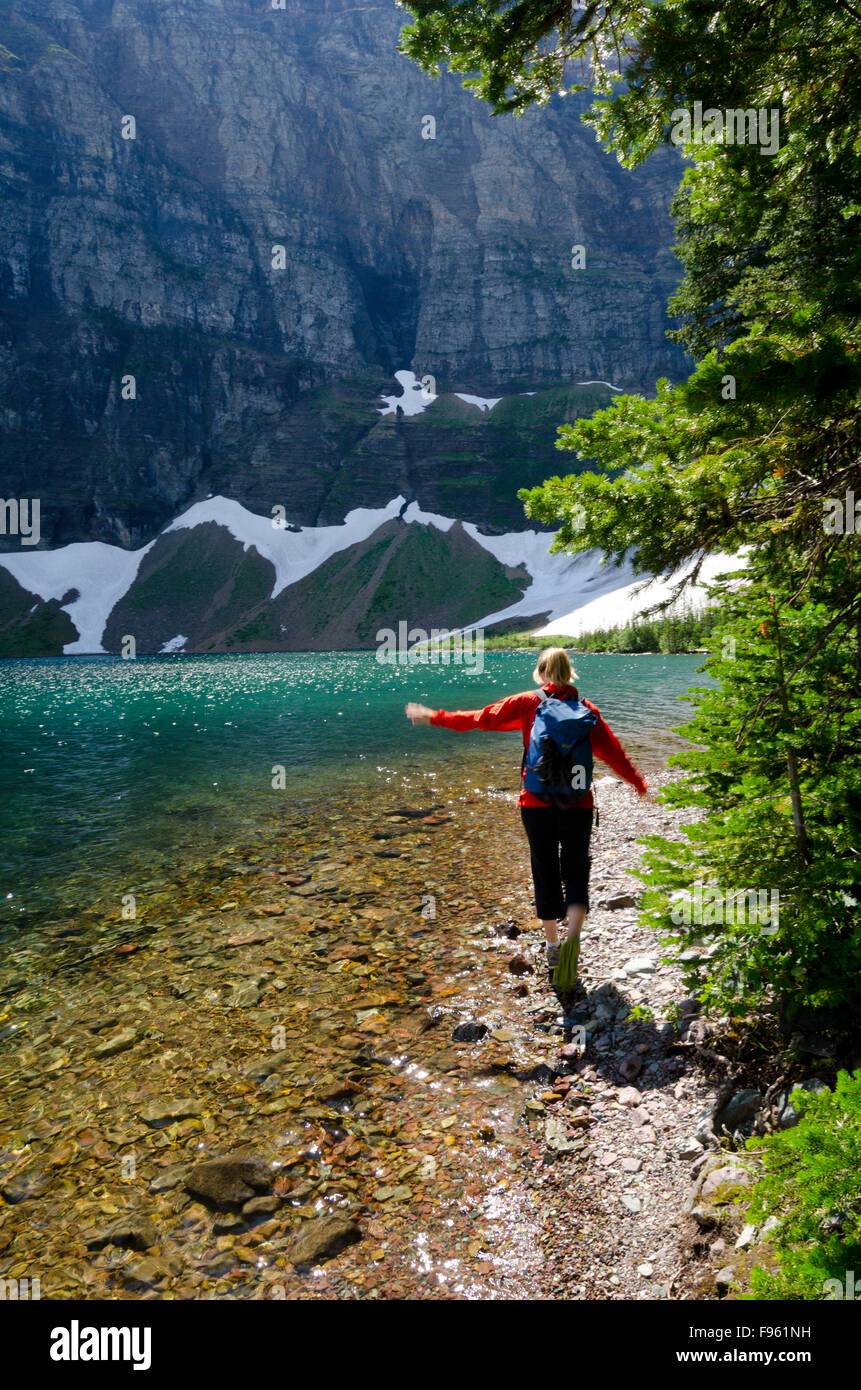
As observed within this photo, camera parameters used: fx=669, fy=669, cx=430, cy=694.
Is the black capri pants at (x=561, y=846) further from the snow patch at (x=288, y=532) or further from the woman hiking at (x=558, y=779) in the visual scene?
the snow patch at (x=288, y=532)

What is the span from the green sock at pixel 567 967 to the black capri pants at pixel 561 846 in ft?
1.42

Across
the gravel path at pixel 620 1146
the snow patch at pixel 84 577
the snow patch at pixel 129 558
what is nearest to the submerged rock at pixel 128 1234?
the gravel path at pixel 620 1146

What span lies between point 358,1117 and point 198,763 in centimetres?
2161

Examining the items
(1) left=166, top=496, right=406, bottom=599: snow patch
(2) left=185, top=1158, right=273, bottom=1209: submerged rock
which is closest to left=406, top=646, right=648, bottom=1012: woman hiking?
(2) left=185, top=1158, right=273, bottom=1209: submerged rock

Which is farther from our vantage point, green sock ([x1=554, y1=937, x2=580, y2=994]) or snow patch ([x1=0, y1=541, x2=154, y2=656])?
snow patch ([x1=0, y1=541, x2=154, y2=656])

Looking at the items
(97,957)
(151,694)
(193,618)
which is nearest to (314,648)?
(193,618)

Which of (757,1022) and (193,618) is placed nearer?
(757,1022)

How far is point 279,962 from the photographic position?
8.96 metres

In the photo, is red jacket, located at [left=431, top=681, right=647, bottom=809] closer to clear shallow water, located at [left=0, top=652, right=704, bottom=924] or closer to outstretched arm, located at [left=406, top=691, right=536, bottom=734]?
outstretched arm, located at [left=406, top=691, right=536, bottom=734]

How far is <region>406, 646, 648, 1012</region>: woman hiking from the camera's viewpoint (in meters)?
6.58

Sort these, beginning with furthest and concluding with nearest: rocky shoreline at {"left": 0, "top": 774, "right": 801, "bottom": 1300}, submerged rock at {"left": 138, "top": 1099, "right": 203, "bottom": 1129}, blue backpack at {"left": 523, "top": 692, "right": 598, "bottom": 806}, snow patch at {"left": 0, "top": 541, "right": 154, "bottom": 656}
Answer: snow patch at {"left": 0, "top": 541, "right": 154, "bottom": 656} → blue backpack at {"left": 523, "top": 692, "right": 598, "bottom": 806} → submerged rock at {"left": 138, "top": 1099, "right": 203, "bottom": 1129} → rocky shoreline at {"left": 0, "top": 774, "right": 801, "bottom": 1300}

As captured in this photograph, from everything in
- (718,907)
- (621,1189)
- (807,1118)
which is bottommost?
(621,1189)
